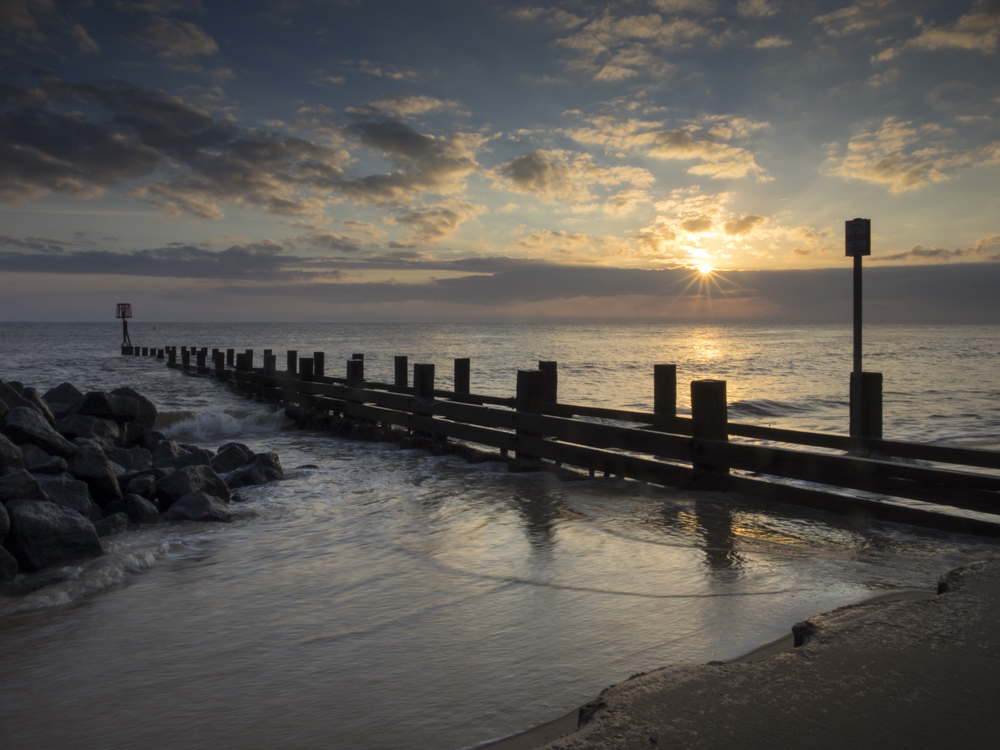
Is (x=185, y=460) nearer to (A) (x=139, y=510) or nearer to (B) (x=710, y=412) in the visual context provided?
(A) (x=139, y=510)

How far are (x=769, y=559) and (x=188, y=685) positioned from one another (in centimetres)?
374

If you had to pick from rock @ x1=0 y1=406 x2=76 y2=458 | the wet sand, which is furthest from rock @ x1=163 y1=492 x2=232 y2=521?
the wet sand

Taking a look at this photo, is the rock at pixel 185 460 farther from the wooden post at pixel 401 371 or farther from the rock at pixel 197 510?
the wooden post at pixel 401 371

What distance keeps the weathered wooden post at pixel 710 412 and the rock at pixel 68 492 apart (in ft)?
20.0

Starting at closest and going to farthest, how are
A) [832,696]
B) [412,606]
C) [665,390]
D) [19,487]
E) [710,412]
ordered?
1. [832,696]
2. [412,606]
3. [19,487]
4. [710,412]
5. [665,390]

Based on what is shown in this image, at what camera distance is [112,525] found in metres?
5.97

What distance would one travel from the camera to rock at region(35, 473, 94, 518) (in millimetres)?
6090

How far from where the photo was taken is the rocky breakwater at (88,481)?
502 cm

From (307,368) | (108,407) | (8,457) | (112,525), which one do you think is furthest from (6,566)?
(307,368)

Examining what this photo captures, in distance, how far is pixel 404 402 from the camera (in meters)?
10.9

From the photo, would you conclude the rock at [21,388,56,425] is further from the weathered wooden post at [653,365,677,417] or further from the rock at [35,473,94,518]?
the weathered wooden post at [653,365,677,417]

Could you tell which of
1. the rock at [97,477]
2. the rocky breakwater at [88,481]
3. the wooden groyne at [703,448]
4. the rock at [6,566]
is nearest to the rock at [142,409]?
the rocky breakwater at [88,481]

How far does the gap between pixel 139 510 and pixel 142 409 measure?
5634 millimetres

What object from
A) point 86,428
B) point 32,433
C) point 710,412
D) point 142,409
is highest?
point 710,412
